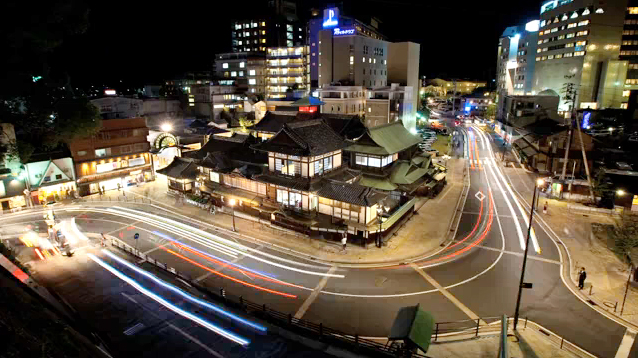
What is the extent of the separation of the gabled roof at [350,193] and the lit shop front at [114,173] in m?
29.7

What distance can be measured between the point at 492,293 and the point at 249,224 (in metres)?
21.1

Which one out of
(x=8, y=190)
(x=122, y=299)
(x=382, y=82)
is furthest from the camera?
(x=382, y=82)

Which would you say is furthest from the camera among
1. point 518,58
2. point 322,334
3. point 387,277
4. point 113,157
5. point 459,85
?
point 459,85

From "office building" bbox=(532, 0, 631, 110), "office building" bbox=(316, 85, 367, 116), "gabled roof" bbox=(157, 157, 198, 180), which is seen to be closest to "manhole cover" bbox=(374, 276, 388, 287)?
"gabled roof" bbox=(157, 157, 198, 180)

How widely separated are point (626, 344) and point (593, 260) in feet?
33.9

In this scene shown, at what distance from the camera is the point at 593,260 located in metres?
26.8

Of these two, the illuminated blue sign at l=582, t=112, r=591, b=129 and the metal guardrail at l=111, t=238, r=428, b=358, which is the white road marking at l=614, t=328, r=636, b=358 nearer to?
the metal guardrail at l=111, t=238, r=428, b=358

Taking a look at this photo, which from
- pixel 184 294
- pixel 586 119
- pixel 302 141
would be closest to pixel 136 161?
pixel 302 141

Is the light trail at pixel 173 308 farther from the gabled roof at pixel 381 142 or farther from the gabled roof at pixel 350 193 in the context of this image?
the gabled roof at pixel 381 142

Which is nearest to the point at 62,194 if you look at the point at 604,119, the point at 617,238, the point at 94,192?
the point at 94,192

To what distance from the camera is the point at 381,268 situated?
26234 mm

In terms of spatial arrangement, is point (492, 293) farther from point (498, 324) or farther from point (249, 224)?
point (249, 224)

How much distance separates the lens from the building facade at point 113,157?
4338cm

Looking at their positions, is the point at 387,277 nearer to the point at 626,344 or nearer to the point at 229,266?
the point at 229,266
